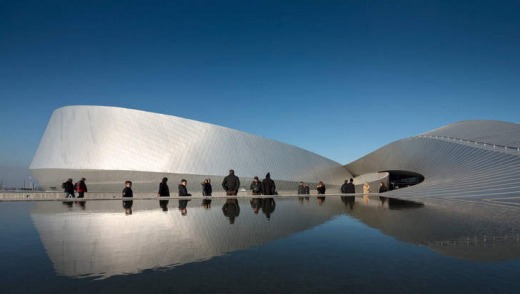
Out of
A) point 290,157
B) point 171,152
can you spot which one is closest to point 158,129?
point 171,152

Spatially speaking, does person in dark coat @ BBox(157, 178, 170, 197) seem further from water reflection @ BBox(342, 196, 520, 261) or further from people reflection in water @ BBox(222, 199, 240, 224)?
water reflection @ BBox(342, 196, 520, 261)

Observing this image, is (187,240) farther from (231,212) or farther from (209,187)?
(209,187)

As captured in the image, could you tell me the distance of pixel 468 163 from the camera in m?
15.4

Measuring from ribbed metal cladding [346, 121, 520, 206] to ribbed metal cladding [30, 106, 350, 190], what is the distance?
14.4 metres

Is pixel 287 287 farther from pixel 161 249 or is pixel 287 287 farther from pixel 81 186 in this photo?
pixel 81 186

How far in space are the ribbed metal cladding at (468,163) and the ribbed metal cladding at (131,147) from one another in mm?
14435

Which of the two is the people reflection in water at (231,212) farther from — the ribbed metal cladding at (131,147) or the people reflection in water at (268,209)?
the ribbed metal cladding at (131,147)

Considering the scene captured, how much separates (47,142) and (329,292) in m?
32.2

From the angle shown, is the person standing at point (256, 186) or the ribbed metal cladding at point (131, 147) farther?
the ribbed metal cladding at point (131, 147)

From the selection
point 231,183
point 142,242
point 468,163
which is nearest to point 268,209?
point 142,242

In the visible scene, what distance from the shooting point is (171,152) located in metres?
27.7

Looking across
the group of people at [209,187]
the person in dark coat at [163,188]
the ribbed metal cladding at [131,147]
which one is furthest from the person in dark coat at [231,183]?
the ribbed metal cladding at [131,147]

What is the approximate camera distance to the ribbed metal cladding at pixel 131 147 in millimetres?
25953

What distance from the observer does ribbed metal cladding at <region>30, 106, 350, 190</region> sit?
26.0m
